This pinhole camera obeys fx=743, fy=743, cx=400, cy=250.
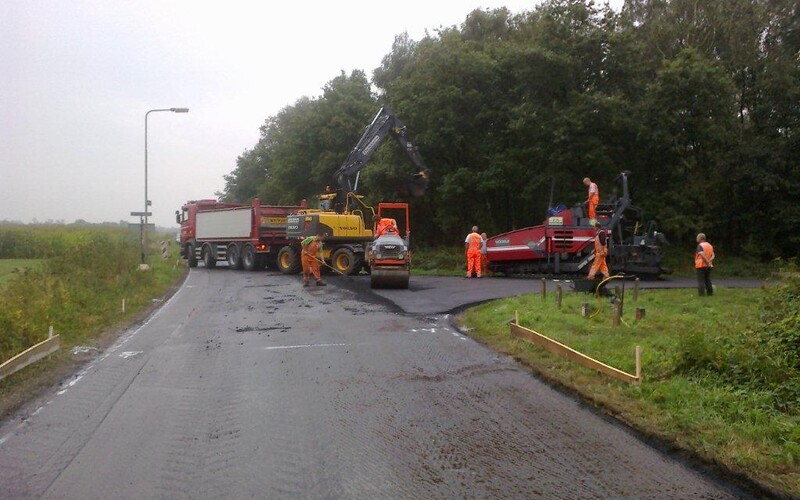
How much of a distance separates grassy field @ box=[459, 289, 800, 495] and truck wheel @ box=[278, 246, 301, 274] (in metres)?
15.1

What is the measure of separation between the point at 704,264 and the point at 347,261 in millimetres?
12903

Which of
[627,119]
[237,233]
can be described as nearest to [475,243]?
[627,119]

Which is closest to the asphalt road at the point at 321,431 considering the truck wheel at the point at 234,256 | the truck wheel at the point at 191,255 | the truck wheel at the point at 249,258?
the truck wheel at the point at 249,258

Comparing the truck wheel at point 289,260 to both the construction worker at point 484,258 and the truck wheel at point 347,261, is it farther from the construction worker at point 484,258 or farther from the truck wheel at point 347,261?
the construction worker at point 484,258

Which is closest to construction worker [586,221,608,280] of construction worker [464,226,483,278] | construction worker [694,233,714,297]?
construction worker [694,233,714,297]

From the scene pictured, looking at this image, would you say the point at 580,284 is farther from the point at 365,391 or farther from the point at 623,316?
the point at 365,391

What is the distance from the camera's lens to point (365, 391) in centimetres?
863

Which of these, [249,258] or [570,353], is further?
[249,258]

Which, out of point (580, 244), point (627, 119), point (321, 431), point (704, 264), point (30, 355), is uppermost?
point (627, 119)

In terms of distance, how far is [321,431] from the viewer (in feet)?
23.0

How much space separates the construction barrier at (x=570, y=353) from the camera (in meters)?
8.52

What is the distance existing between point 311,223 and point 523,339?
15.9 m

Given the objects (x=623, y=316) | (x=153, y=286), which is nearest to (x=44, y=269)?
(x=153, y=286)

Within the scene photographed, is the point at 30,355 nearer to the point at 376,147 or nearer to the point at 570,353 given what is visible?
the point at 570,353
